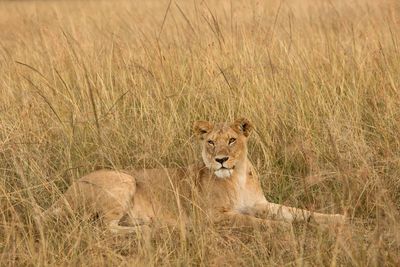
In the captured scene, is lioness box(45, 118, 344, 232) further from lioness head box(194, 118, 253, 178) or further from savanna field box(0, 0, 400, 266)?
savanna field box(0, 0, 400, 266)

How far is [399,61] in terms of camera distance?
19.7 ft

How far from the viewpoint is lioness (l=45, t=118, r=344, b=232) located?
4621mm

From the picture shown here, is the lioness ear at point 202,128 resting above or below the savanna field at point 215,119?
above

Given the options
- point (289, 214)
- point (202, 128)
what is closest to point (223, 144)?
point (202, 128)

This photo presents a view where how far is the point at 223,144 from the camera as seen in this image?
4.73 m

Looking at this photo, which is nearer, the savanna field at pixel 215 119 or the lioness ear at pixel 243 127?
the savanna field at pixel 215 119

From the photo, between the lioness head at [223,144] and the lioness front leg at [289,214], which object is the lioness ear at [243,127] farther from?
the lioness front leg at [289,214]

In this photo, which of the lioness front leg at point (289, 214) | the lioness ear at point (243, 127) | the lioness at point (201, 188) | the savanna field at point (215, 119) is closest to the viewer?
the savanna field at point (215, 119)

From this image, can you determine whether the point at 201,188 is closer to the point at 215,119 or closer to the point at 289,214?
the point at 289,214

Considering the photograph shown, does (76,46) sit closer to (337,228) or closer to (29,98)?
(29,98)

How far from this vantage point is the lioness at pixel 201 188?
15.2 ft

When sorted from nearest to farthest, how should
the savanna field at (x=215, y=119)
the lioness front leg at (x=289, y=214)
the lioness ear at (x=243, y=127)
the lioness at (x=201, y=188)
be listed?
the savanna field at (x=215, y=119), the lioness front leg at (x=289, y=214), the lioness at (x=201, y=188), the lioness ear at (x=243, y=127)

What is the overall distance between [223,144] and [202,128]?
19 cm

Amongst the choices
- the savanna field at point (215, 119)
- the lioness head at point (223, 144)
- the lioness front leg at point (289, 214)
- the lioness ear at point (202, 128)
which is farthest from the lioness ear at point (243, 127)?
the lioness front leg at point (289, 214)
